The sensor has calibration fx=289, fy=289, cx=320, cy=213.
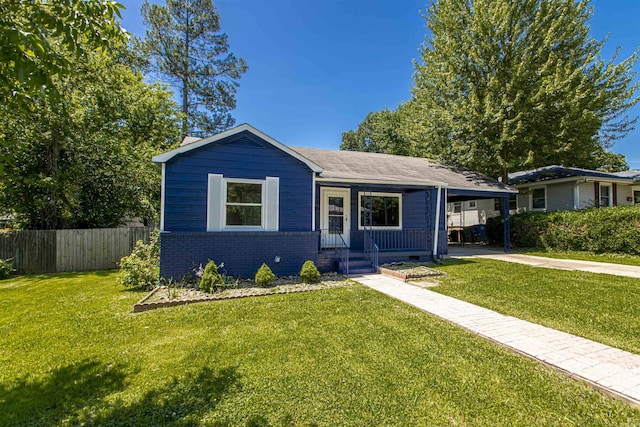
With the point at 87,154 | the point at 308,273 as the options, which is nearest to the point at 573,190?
the point at 308,273

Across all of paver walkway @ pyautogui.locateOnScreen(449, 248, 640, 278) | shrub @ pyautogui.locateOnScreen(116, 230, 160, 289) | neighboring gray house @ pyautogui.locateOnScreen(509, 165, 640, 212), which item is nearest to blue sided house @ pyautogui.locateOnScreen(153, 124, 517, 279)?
shrub @ pyautogui.locateOnScreen(116, 230, 160, 289)

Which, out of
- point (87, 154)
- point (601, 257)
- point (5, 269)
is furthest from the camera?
point (87, 154)

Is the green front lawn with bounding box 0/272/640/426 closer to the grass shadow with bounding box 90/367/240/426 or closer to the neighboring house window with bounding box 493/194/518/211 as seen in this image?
the grass shadow with bounding box 90/367/240/426

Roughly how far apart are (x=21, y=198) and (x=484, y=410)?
1520cm

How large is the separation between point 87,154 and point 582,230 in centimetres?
2074

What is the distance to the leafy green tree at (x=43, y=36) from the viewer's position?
7.19 ft

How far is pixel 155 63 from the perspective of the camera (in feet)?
69.6

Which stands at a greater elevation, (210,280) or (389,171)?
(389,171)

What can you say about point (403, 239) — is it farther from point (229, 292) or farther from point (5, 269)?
point (5, 269)

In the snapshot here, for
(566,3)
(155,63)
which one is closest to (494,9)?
(566,3)

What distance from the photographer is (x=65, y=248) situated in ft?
33.1

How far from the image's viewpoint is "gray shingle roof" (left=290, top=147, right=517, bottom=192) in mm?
9953

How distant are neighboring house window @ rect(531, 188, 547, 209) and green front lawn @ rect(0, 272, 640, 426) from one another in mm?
15744

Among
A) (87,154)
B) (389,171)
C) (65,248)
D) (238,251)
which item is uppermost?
(87,154)
